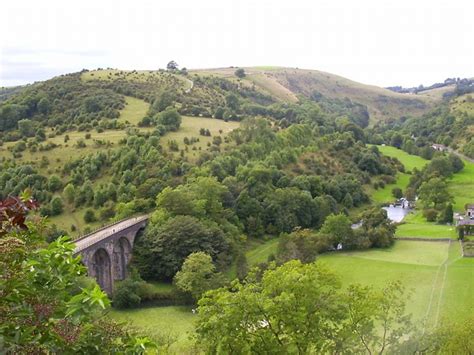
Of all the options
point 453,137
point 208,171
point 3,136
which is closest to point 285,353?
point 208,171

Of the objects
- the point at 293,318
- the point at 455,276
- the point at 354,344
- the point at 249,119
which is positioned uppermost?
the point at 249,119

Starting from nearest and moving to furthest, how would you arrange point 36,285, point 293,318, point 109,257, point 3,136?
point 36,285
point 293,318
point 109,257
point 3,136

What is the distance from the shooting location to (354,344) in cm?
2223

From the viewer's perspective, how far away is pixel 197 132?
85562 mm

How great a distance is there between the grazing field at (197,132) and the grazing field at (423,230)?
29.4 meters

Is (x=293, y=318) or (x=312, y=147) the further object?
(x=312, y=147)

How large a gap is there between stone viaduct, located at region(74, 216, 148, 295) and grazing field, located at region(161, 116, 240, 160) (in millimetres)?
23379

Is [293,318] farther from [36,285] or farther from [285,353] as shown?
[36,285]

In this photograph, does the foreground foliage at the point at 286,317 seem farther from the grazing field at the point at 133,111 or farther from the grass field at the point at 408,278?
the grazing field at the point at 133,111

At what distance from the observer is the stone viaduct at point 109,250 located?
44.5m

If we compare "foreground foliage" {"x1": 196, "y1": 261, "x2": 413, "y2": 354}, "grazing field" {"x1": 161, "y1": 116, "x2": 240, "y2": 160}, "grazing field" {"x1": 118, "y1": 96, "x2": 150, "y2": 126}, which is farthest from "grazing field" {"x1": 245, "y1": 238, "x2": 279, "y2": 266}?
"grazing field" {"x1": 118, "y1": 96, "x2": 150, "y2": 126}

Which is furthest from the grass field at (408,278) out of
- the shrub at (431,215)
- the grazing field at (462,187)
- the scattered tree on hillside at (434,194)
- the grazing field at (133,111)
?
the grazing field at (133,111)

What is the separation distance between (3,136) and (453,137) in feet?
341

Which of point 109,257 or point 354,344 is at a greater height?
point 354,344
